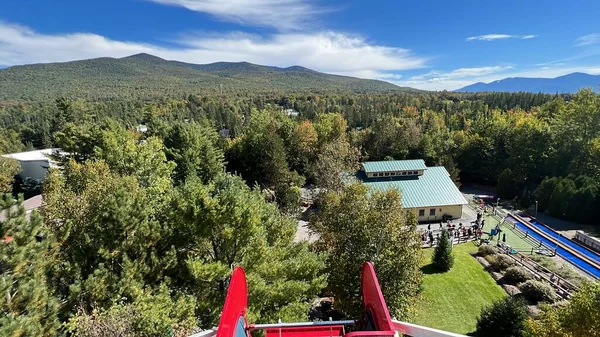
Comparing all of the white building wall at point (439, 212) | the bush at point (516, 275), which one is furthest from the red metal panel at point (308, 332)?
the white building wall at point (439, 212)

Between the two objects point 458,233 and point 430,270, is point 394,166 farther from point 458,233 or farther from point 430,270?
point 430,270

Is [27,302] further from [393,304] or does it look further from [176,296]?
[393,304]

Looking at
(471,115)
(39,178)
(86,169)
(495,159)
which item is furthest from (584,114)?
(39,178)

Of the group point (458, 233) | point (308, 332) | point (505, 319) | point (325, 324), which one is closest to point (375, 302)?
point (325, 324)

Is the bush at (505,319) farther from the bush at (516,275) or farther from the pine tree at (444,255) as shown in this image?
the pine tree at (444,255)

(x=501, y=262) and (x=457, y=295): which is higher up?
(x=501, y=262)

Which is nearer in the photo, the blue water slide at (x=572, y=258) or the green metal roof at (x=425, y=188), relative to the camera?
the blue water slide at (x=572, y=258)
